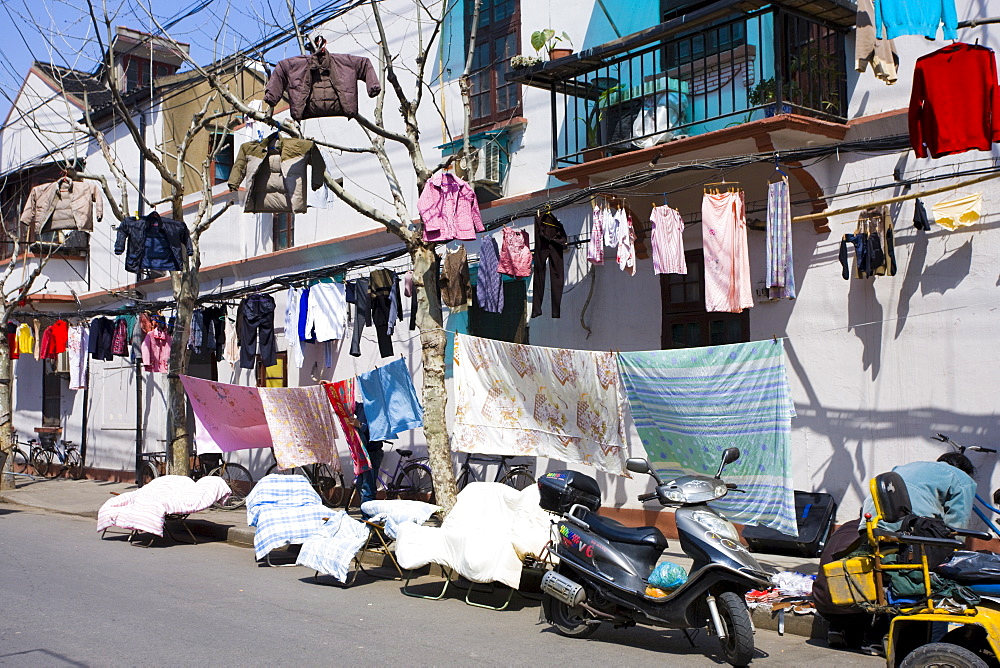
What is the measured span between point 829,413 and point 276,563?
678cm

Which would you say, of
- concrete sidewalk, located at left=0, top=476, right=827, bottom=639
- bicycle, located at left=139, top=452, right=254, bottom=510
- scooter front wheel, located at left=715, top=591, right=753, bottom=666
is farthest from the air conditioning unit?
scooter front wheel, located at left=715, top=591, right=753, bottom=666

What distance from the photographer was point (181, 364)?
1591 cm

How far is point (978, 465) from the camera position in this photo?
356 inches

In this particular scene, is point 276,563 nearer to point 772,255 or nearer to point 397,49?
point 772,255

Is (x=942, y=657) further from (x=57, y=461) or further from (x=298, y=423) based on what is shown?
(x=57, y=461)

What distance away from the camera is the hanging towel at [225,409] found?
1442 centimetres

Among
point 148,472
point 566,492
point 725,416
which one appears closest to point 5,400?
point 148,472

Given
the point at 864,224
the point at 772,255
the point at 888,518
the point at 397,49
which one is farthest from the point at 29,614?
the point at 397,49

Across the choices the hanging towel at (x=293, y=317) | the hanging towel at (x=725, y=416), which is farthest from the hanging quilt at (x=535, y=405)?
the hanging towel at (x=293, y=317)

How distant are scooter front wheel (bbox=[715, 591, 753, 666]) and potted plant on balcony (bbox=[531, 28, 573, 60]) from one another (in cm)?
767

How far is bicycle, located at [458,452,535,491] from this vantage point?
13.1m

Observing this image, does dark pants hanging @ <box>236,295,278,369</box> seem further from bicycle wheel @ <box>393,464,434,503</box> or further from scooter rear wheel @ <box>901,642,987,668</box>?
scooter rear wheel @ <box>901,642,987,668</box>

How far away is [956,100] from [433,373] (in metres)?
6.15

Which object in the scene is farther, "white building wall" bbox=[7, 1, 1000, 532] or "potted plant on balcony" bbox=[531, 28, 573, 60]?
"potted plant on balcony" bbox=[531, 28, 573, 60]
